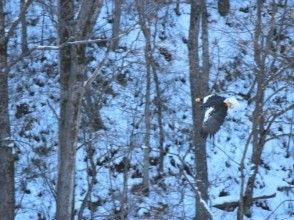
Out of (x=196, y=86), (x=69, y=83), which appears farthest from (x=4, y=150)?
(x=196, y=86)

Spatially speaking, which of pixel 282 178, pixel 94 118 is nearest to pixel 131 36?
pixel 94 118

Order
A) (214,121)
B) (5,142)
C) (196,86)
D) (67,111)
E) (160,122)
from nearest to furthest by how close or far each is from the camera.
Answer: (214,121)
(5,142)
(67,111)
(196,86)
(160,122)

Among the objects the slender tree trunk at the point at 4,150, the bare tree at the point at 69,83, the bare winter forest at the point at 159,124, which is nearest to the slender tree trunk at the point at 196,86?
the bare winter forest at the point at 159,124

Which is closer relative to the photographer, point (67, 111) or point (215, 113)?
point (215, 113)

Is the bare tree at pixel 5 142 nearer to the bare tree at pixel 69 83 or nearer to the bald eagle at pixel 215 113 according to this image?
the bare tree at pixel 69 83

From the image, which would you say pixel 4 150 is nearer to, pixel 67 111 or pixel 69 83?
pixel 67 111

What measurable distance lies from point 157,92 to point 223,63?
3.56 m

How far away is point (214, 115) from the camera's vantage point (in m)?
10.5

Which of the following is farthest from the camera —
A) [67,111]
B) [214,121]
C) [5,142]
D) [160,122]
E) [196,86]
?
[160,122]

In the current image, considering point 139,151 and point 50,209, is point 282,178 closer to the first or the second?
point 139,151

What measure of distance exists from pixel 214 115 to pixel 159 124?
872cm

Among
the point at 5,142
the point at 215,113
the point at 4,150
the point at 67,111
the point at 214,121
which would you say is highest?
the point at 67,111

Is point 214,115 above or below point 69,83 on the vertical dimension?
below

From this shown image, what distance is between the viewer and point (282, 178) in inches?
772
